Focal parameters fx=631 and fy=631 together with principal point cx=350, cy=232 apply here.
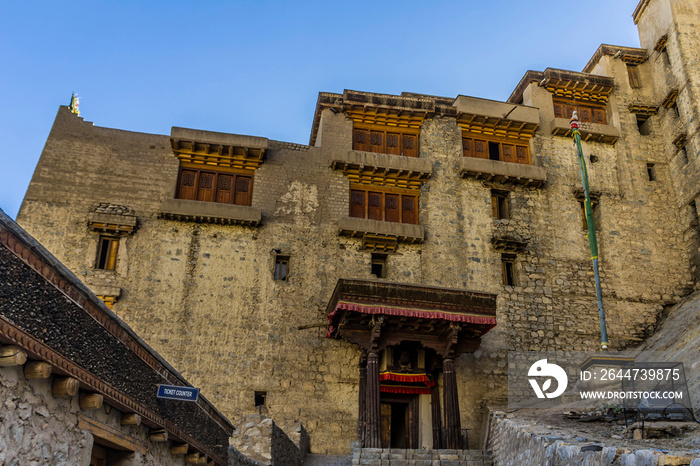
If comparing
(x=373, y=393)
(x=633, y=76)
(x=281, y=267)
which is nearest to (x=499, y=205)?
(x=281, y=267)

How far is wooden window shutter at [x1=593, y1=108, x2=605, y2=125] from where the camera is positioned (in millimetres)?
24984

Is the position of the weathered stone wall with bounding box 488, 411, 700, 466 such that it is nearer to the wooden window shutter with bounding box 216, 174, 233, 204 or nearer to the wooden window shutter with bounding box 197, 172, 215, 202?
the wooden window shutter with bounding box 216, 174, 233, 204

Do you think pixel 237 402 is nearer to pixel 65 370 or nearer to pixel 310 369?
pixel 310 369

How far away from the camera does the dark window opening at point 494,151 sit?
77.7 feet

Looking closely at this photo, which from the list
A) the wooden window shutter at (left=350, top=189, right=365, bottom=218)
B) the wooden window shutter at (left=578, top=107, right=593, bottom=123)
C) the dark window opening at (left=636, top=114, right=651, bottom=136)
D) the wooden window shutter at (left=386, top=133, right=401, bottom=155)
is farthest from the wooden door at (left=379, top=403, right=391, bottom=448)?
the dark window opening at (left=636, top=114, right=651, bottom=136)

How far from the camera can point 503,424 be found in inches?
593

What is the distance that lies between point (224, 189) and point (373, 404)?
29.1 feet

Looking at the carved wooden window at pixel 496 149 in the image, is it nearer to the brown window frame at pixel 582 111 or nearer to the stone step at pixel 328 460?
the brown window frame at pixel 582 111

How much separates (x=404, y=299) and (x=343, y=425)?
4.38 meters

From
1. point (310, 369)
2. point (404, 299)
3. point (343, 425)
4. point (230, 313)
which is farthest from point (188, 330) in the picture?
point (404, 299)

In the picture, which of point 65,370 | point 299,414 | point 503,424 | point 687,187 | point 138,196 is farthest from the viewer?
point 687,187

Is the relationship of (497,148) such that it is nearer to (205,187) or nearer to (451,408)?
(451,408)

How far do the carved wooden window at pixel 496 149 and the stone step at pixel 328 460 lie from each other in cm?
1197

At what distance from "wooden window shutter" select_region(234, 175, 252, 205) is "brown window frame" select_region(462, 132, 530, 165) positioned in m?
8.09
